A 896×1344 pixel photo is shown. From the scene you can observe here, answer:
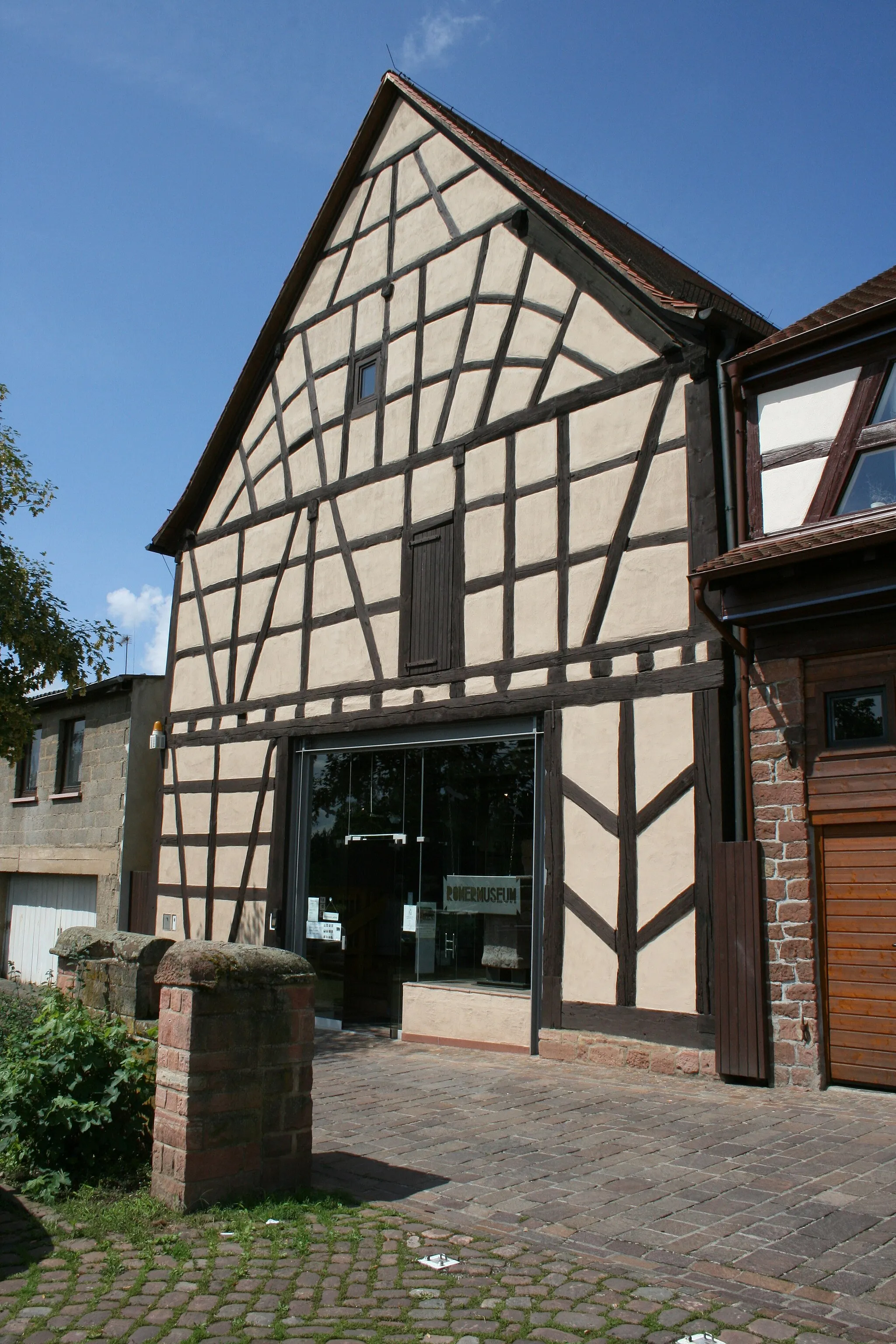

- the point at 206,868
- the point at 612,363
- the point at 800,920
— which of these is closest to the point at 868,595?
the point at 800,920

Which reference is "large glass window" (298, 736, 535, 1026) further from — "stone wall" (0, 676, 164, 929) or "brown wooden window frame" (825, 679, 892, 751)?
"stone wall" (0, 676, 164, 929)

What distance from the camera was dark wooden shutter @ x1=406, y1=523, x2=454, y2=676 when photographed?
472 inches

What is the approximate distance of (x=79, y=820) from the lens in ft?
60.7

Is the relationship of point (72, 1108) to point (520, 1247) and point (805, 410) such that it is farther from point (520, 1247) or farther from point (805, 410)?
point (805, 410)

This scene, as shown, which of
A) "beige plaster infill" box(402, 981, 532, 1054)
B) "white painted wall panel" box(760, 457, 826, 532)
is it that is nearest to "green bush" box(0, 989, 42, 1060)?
"beige plaster infill" box(402, 981, 532, 1054)

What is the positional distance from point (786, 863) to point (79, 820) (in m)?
13.1

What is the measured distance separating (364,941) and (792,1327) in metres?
8.95

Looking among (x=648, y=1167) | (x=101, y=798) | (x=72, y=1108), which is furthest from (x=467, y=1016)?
(x=101, y=798)

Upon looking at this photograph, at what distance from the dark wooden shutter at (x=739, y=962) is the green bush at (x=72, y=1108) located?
478 cm

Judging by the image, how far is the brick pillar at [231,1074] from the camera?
526cm

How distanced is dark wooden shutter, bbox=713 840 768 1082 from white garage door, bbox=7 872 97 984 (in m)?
11.9

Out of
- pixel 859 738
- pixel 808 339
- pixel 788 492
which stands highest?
A: pixel 808 339

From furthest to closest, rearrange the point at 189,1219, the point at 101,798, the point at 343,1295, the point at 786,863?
1. the point at 101,798
2. the point at 786,863
3. the point at 189,1219
4. the point at 343,1295

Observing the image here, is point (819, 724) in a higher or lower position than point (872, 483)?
lower
